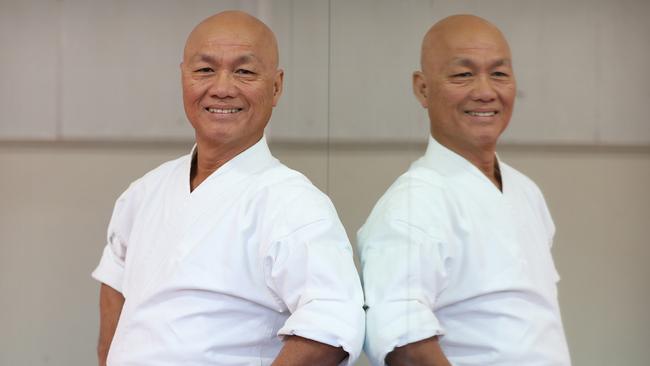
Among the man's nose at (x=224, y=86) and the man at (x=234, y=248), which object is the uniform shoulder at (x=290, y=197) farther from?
the man's nose at (x=224, y=86)

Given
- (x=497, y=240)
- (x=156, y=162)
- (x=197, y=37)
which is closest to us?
(x=497, y=240)

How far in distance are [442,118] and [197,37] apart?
483 millimetres

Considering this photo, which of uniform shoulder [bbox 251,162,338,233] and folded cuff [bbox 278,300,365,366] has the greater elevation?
uniform shoulder [bbox 251,162,338,233]

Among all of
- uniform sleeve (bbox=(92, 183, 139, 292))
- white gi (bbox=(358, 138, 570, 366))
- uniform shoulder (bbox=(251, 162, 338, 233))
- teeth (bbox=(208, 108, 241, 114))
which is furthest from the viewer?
uniform sleeve (bbox=(92, 183, 139, 292))

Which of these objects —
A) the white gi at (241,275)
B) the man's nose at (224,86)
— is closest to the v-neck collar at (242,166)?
the white gi at (241,275)

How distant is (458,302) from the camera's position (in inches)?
55.8

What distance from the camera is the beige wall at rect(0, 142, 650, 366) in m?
1.45

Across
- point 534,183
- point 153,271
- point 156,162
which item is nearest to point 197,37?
point 156,162

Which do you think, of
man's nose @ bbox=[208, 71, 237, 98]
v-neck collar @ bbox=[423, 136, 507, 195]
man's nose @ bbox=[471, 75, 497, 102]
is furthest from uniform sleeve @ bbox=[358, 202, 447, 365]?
man's nose @ bbox=[208, 71, 237, 98]

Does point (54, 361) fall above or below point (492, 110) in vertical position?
below

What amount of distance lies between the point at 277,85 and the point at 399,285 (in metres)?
0.43

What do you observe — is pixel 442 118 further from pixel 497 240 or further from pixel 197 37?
pixel 197 37

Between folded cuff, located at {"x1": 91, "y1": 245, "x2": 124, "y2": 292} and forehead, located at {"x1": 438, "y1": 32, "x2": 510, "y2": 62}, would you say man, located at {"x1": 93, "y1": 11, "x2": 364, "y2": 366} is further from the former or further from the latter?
forehead, located at {"x1": 438, "y1": 32, "x2": 510, "y2": 62}

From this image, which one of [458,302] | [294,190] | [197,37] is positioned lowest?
[458,302]
